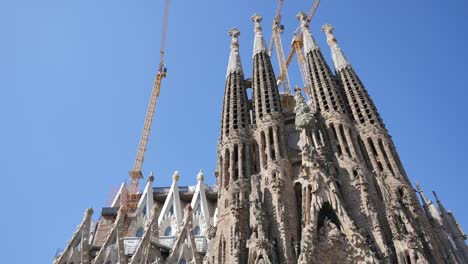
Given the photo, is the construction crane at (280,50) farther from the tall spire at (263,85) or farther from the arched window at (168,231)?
the arched window at (168,231)

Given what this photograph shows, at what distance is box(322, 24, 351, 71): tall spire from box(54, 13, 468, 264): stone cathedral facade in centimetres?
13

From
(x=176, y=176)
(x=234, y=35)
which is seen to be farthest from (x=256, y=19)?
(x=176, y=176)

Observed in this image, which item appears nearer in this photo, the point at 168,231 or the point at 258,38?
the point at 168,231

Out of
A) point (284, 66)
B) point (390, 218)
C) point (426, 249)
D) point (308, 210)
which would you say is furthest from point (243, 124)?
point (284, 66)

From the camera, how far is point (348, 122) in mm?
27047

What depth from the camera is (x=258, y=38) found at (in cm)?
3775

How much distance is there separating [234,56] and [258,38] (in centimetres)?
367

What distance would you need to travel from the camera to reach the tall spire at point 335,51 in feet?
108

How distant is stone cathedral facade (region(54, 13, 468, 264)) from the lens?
19938mm

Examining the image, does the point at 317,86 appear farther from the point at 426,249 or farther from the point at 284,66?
the point at 284,66

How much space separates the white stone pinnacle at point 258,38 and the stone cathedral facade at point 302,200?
5.03 feet

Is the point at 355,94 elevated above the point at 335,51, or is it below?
below

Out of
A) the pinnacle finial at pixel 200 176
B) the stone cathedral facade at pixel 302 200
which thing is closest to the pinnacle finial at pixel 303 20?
the stone cathedral facade at pixel 302 200

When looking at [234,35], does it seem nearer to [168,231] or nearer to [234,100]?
[234,100]
